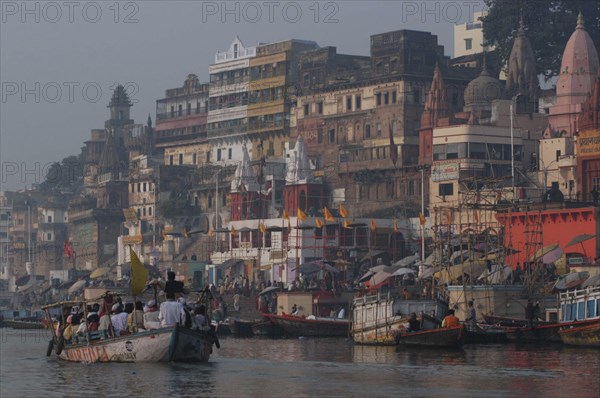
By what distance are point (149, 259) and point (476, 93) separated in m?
27.3

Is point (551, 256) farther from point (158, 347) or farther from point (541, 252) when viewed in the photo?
point (158, 347)

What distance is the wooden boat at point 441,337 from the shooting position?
4562cm

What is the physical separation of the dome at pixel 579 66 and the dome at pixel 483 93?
21.2 ft

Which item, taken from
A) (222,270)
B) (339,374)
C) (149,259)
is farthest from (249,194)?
(339,374)

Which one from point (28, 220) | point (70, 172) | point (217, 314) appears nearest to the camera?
point (217, 314)

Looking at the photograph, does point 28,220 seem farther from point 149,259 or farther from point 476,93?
point 476,93

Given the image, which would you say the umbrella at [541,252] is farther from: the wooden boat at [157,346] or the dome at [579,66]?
the dome at [579,66]

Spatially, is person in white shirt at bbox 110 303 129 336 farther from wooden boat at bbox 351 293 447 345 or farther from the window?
the window

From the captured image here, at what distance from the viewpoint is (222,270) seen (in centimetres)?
9381

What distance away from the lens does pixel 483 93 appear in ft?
318

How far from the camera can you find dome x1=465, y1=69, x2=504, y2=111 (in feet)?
316

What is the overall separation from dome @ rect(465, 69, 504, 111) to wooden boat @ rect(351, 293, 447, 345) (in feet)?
150

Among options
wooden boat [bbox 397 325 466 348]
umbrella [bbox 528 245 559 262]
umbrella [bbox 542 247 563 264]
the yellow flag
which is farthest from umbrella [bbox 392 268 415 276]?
the yellow flag

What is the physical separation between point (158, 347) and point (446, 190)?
173ft
